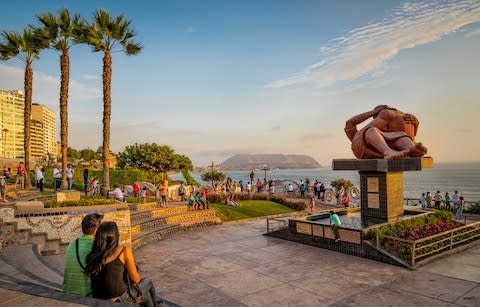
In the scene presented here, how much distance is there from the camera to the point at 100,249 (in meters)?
3.78

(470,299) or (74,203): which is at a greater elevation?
(74,203)

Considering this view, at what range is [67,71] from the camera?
21.2 metres

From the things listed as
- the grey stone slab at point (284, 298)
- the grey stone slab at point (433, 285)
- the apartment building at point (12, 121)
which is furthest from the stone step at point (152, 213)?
the apartment building at point (12, 121)

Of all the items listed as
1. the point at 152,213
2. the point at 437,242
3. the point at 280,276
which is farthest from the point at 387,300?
the point at 152,213

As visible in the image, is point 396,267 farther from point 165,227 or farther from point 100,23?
point 100,23

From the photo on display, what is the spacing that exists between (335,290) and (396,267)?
3215 mm

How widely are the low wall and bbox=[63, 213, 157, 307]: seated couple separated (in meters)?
8.19

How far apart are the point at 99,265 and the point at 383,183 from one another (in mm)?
14495

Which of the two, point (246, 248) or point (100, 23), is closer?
point (246, 248)

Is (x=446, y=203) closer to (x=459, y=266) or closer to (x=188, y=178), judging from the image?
(x=459, y=266)

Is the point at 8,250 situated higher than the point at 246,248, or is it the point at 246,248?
the point at 8,250

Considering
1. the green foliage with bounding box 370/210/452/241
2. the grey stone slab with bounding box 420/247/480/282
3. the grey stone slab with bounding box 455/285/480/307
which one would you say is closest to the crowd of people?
the green foliage with bounding box 370/210/452/241

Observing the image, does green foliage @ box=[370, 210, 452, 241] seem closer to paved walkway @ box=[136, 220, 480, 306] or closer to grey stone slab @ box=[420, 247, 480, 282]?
paved walkway @ box=[136, 220, 480, 306]

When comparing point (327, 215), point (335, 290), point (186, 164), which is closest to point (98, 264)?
point (335, 290)
